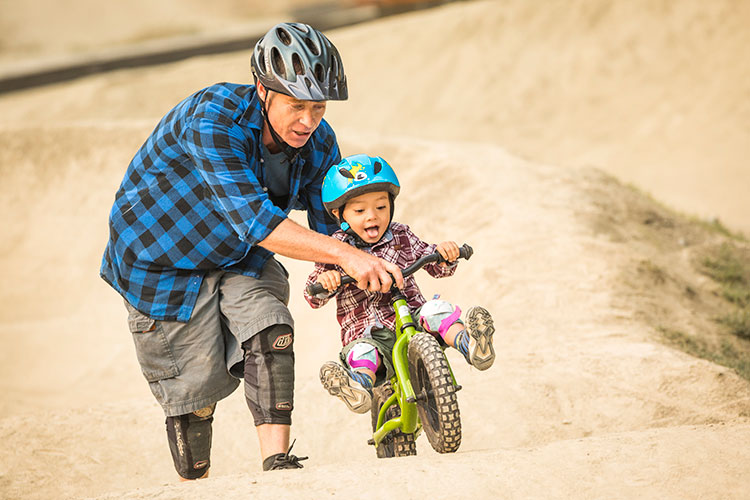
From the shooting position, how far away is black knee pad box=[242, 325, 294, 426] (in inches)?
155

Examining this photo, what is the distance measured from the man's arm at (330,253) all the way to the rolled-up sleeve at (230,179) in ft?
0.20

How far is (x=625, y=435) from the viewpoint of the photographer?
394 cm

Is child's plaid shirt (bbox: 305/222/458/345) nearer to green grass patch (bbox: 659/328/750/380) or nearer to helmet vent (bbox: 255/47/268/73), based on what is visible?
helmet vent (bbox: 255/47/268/73)

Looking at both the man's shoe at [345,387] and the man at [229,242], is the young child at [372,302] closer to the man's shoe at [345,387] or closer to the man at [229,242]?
the man's shoe at [345,387]

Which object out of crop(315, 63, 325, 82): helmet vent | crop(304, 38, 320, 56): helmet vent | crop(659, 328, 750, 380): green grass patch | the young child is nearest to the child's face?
the young child

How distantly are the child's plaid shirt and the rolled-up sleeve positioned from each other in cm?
66

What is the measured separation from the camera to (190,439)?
4332mm

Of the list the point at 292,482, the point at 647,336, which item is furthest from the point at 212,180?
the point at 647,336

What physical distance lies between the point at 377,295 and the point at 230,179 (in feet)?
3.79

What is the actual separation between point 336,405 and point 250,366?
2.58 meters

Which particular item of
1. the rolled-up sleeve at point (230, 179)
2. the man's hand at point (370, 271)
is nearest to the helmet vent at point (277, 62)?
the rolled-up sleeve at point (230, 179)

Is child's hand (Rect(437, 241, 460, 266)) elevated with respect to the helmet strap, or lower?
lower

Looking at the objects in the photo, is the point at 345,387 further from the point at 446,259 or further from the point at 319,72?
the point at 319,72

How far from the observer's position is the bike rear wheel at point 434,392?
12.1 ft
